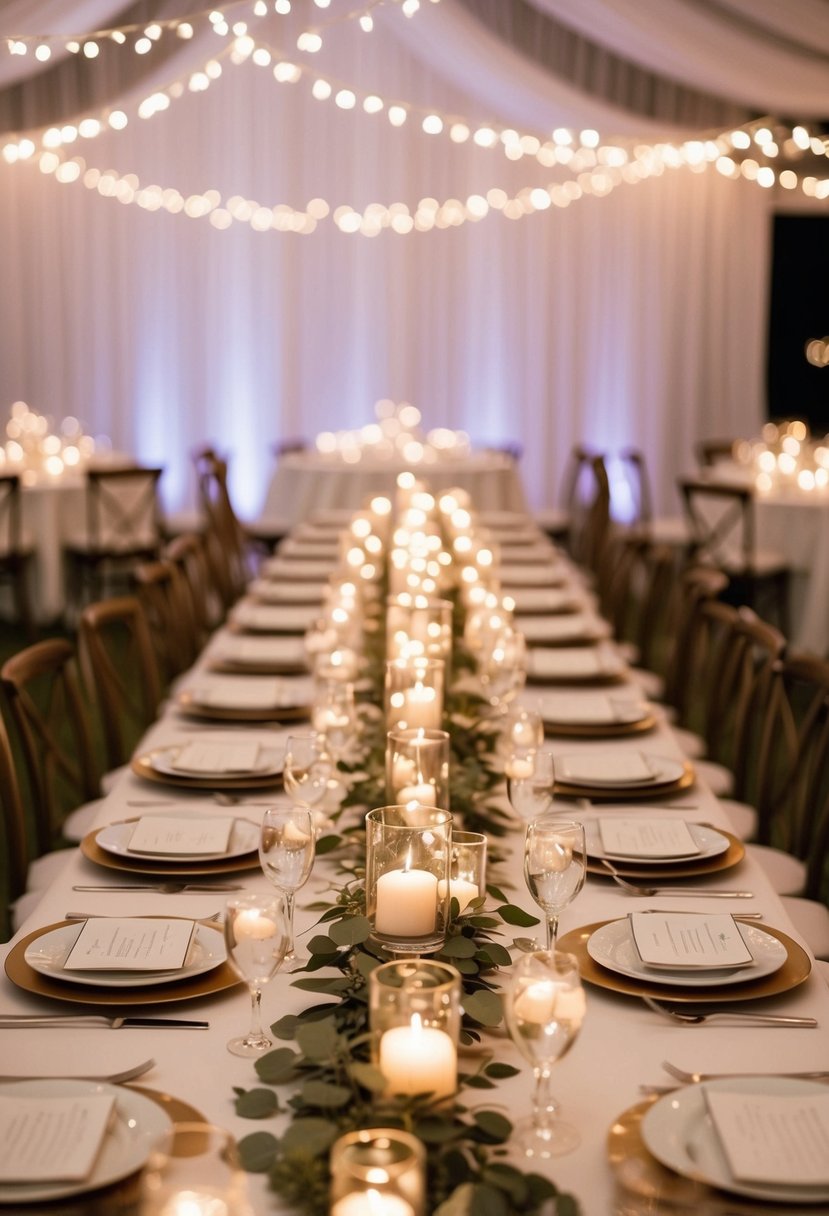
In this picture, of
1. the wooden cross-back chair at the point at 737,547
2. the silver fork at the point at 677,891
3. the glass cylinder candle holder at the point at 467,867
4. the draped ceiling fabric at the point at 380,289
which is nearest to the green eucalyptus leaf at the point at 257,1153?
the glass cylinder candle holder at the point at 467,867

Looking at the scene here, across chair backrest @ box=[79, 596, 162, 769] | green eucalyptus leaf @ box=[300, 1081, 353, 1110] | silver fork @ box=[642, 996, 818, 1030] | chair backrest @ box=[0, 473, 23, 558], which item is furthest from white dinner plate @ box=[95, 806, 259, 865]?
chair backrest @ box=[0, 473, 23, 558]

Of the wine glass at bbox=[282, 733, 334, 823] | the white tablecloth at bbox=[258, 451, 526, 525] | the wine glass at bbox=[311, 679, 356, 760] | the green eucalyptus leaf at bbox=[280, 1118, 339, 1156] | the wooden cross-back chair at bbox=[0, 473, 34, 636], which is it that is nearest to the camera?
the green eucalyptus leaf at bbox=[280, 1118, 339, 1156]

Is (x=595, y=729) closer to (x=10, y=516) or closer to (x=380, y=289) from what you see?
(x=10, y=516)

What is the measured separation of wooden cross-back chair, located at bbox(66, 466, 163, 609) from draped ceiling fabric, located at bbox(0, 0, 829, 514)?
7.57 feet

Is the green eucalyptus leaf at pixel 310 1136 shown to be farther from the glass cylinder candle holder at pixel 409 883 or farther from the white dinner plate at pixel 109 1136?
the glass cylinder candle holder at pixel 409 883

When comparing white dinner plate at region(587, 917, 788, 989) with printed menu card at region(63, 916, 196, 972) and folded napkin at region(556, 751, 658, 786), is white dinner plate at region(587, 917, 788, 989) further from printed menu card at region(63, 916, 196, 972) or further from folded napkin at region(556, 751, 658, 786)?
folded napkin at region(556, 751, 658, 786)

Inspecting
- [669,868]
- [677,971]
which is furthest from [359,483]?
[677,971]

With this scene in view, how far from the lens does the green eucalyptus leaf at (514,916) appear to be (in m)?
1.65

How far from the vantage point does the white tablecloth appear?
743 cm

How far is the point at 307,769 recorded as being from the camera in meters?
2.09

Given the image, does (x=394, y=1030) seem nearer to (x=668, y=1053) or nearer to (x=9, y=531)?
(x=668, y=1053)

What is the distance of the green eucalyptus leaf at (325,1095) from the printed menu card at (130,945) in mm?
439

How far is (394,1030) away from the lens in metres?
1.24

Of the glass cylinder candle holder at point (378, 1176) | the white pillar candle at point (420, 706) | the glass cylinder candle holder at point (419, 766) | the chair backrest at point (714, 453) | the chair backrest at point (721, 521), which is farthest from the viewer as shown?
the chair backrest at point (714, 453)
